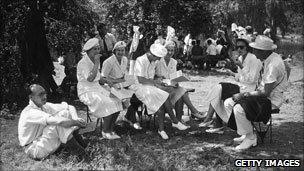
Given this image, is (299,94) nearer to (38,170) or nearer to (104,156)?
(104,156)

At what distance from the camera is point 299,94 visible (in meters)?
10.2

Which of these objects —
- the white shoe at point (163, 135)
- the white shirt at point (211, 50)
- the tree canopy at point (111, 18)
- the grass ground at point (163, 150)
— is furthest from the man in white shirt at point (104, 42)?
the white shirt at point (211, 50)

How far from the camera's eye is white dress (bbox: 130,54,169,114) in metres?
6.44

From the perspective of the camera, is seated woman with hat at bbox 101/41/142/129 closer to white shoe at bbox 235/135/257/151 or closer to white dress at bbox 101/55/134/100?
white dress at bbox 101/55/134/100

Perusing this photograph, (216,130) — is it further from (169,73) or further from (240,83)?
(169,73)

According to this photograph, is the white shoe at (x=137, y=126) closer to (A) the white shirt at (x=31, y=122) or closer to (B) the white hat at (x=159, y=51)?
(B) the white hat at (x=159, y=51)

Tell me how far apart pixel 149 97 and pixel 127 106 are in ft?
2.10

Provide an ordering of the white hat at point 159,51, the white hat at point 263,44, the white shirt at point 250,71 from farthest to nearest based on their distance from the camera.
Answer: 1. the white hat at point 159,51
2. the white shirt at point 250,71
3. the white hat at point 263,44

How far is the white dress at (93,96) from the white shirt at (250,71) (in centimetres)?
214

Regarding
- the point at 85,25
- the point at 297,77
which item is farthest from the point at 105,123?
the point at 297,77

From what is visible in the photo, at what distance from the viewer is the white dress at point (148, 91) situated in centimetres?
644

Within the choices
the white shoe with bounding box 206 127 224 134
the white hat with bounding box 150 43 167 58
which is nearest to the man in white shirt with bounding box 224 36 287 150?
the white shoe with bounding box 206 127 224 134

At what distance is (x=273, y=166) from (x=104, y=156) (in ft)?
7.56

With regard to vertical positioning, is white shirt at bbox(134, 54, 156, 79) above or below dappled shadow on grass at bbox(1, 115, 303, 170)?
above
